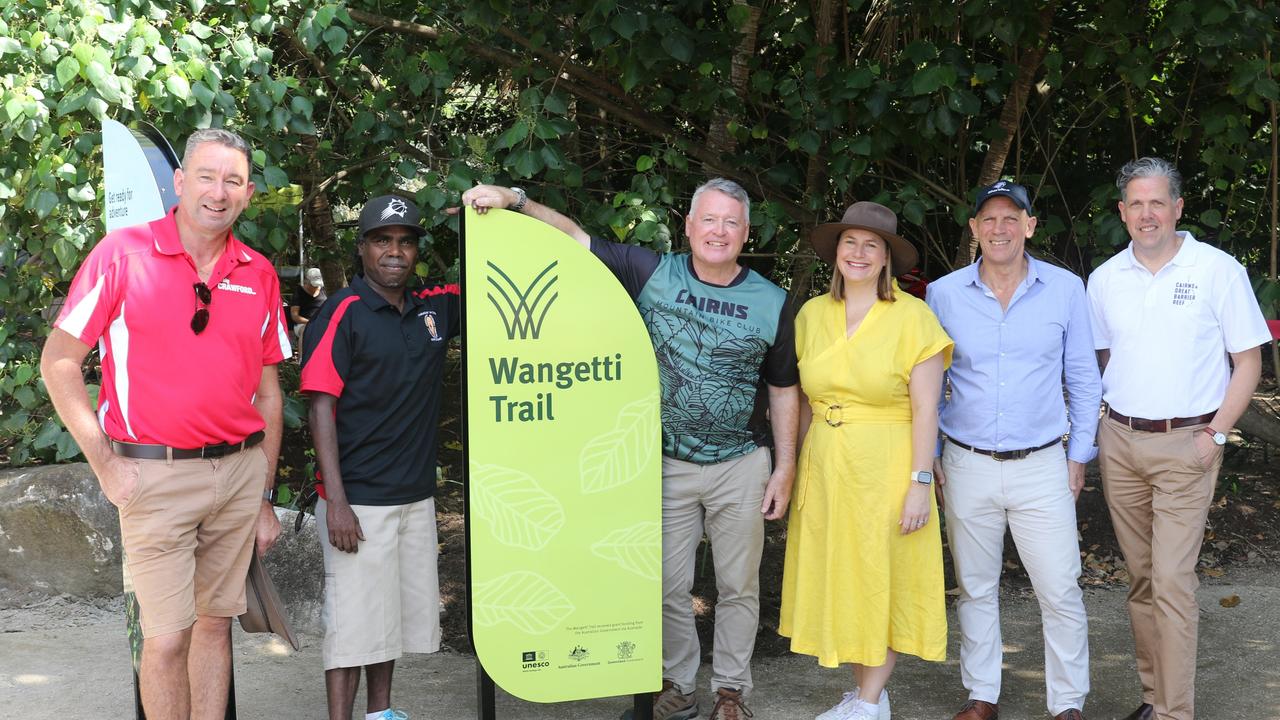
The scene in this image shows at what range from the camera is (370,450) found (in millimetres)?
3461

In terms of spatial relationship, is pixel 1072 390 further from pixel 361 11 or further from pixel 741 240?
pixel 361 11

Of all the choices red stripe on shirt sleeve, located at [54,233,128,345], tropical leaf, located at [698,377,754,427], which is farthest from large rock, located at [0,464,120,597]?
tropical leaf, located at [698,377,754,427]

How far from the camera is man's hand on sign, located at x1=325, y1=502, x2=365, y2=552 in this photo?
11.2ft

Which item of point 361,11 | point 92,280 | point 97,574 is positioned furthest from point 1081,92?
point 97,574

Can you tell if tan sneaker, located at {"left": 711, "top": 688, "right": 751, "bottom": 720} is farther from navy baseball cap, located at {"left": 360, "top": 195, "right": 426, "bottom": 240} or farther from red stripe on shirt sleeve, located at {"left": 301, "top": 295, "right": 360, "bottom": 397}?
navy baseball cap, located at {"left": 360, "top": 195, "right": 426, "bottom": 240}

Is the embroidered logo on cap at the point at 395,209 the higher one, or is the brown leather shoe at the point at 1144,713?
the embroidered logo on cap at the point at 395,209

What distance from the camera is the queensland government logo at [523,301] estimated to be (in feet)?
11.3

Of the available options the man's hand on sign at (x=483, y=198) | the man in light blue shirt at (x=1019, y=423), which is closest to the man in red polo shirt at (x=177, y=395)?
the man's hand on sign at (x=483, y=198)

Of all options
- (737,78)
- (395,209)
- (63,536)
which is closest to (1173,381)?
(737,78)

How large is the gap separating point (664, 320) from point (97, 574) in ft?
9.29

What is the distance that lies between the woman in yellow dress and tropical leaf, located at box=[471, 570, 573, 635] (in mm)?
769

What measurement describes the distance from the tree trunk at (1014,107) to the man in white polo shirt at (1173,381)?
1233 millimetres

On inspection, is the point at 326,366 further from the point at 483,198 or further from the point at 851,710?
the point at 851,710

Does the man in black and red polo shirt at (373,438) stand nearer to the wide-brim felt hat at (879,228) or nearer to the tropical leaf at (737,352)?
the tropical leaf at (737,352)
